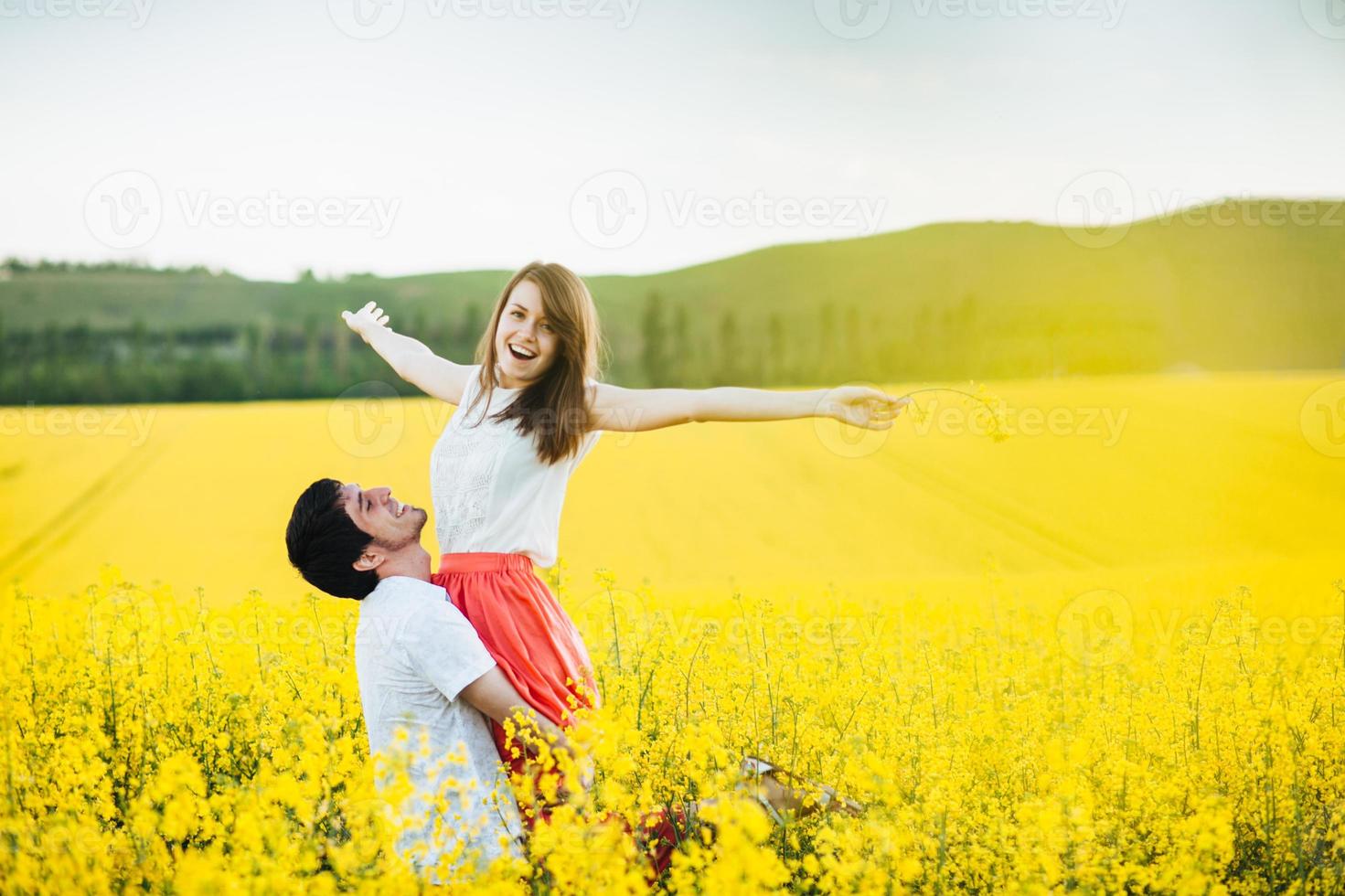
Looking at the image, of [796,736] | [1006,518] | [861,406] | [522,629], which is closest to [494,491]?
[522,629]

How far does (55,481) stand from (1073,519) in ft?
56.7

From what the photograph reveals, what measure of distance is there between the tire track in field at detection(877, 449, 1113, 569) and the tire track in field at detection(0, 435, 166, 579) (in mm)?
13773

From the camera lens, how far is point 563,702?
373cm

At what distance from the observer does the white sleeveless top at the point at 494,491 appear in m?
3.80

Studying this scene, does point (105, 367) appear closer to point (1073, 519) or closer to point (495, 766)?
point (1073, 519)

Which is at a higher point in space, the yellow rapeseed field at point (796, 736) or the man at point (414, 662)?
the man at point (414, 662)

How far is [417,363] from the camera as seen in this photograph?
4.73 m

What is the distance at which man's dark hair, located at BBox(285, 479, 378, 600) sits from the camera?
3.52 metres

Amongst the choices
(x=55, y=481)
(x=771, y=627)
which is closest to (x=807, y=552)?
(x=771, y=627)

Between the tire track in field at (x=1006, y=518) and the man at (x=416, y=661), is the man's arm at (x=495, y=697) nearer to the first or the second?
the man at (x=416, y=661)

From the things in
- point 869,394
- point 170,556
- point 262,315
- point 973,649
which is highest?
point 262,315

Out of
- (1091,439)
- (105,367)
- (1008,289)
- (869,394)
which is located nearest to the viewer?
(869,394)

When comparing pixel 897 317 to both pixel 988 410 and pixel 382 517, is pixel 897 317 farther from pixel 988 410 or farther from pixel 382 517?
pixel 382 517

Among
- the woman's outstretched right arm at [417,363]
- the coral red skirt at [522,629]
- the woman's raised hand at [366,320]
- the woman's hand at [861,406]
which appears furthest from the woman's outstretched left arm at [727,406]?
the woman's raised hand at [366,320]
